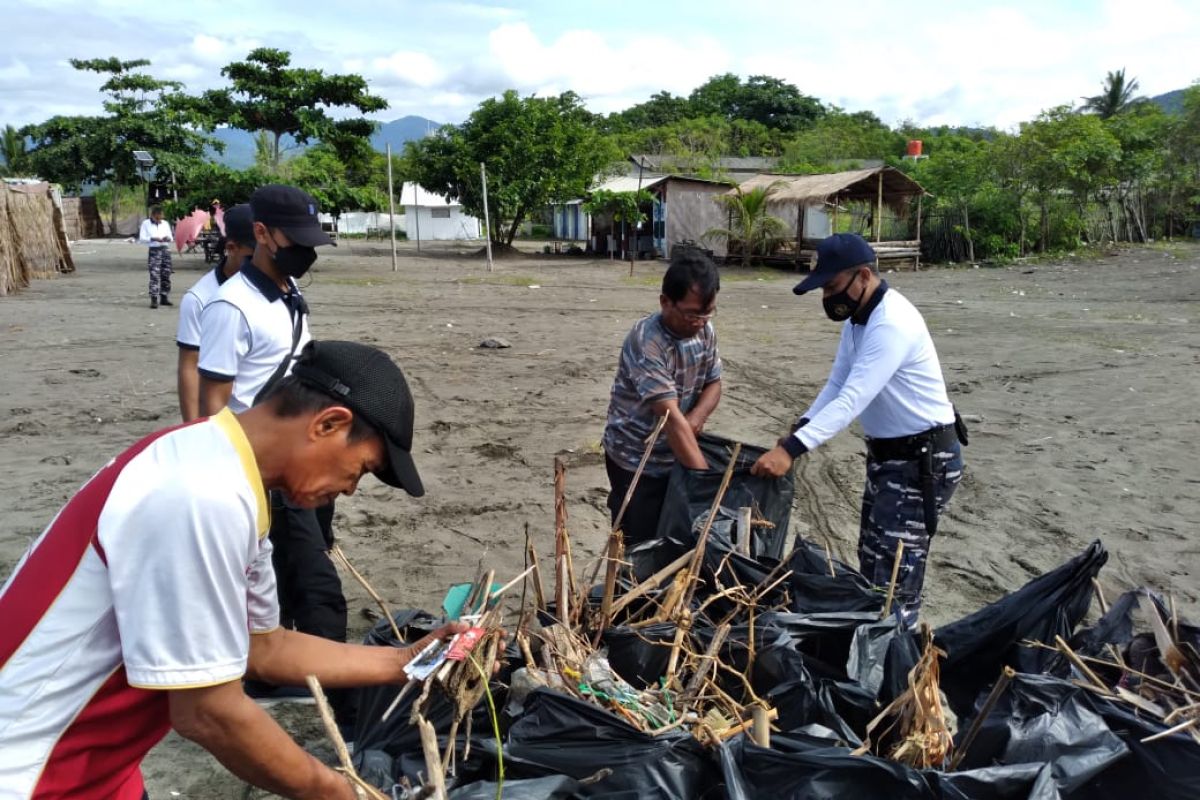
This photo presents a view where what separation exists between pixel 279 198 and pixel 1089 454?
5784mm

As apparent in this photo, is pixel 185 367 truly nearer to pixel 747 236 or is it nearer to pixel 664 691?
pixel 664 691

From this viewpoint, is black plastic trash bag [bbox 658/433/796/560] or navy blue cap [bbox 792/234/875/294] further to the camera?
black plastic trash bag [bbox 658/433/796/560]

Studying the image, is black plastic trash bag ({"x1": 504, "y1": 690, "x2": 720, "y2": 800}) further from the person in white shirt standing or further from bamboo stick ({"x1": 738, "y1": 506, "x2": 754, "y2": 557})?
the person in white shirt standing

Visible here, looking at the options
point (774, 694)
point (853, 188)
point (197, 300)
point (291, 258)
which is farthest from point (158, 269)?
point (853, 188)

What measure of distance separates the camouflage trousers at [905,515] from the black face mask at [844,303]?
0.56 meters

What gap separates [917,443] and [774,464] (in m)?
0.51

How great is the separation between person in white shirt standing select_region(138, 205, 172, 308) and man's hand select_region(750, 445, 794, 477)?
12735mm

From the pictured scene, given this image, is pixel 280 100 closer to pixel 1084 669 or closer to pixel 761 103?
pixel 1084 669

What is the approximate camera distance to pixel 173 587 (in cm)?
116

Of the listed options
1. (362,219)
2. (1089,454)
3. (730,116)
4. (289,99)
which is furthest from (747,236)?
(730,116)

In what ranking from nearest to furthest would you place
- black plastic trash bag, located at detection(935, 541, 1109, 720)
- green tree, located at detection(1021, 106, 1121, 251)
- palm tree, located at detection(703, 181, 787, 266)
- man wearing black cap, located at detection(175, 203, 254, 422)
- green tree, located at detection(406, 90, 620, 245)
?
black plastic trash bag, located at detection(935, 541, 1109, 720) → man wearing black cap, located at detection(175, 203, 254, 422) → green tree, located at detection(1021, 106, 1121, 251) → palm tree, located at detection(703, 181, 787, 266) → green tree, located at detection(406, 90, 620, 245)

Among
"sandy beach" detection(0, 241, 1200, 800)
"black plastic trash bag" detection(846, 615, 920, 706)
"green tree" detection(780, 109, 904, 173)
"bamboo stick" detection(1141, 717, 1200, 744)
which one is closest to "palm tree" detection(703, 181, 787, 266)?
"sandy beach" detection(0, 241, 1200, 800)

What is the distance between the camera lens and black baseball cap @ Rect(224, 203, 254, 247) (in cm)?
355

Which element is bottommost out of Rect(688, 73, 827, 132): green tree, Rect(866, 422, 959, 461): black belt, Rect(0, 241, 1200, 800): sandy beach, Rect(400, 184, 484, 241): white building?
Rect(0, 241, 1200, 800): sandy beach
